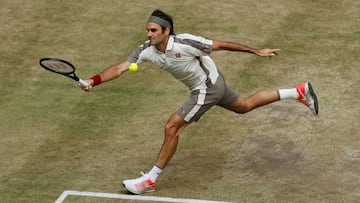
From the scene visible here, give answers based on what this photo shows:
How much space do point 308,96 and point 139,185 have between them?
10.7ft

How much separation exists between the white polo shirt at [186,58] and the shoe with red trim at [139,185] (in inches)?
61.6

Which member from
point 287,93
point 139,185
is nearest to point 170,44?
point 139,185

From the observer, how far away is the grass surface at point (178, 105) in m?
15.2

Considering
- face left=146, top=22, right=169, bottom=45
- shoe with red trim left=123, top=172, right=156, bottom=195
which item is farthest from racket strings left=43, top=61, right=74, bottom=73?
shoe with red trim left=123, top=172, right=156, bottom=195

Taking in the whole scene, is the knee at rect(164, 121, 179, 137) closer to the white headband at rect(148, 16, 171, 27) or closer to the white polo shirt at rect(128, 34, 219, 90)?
the white polo shirt at rect(128, 34, 219, 90)

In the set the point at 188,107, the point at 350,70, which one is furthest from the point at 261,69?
the point at 188,107

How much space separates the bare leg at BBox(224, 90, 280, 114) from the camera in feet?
51.3

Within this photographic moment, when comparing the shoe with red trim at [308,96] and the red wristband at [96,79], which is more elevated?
the red wristband at [96,79]

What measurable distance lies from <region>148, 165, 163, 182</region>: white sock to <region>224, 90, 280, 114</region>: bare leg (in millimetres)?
1554

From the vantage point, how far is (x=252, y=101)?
51.8ft

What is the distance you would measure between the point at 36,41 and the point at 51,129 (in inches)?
161

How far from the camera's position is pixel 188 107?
14.9m

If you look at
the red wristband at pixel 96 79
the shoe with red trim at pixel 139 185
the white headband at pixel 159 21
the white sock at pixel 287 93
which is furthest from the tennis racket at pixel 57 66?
the white sock at pixel 287 93

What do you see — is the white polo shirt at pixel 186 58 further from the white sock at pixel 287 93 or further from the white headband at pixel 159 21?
the white sock at pixel 287 93
